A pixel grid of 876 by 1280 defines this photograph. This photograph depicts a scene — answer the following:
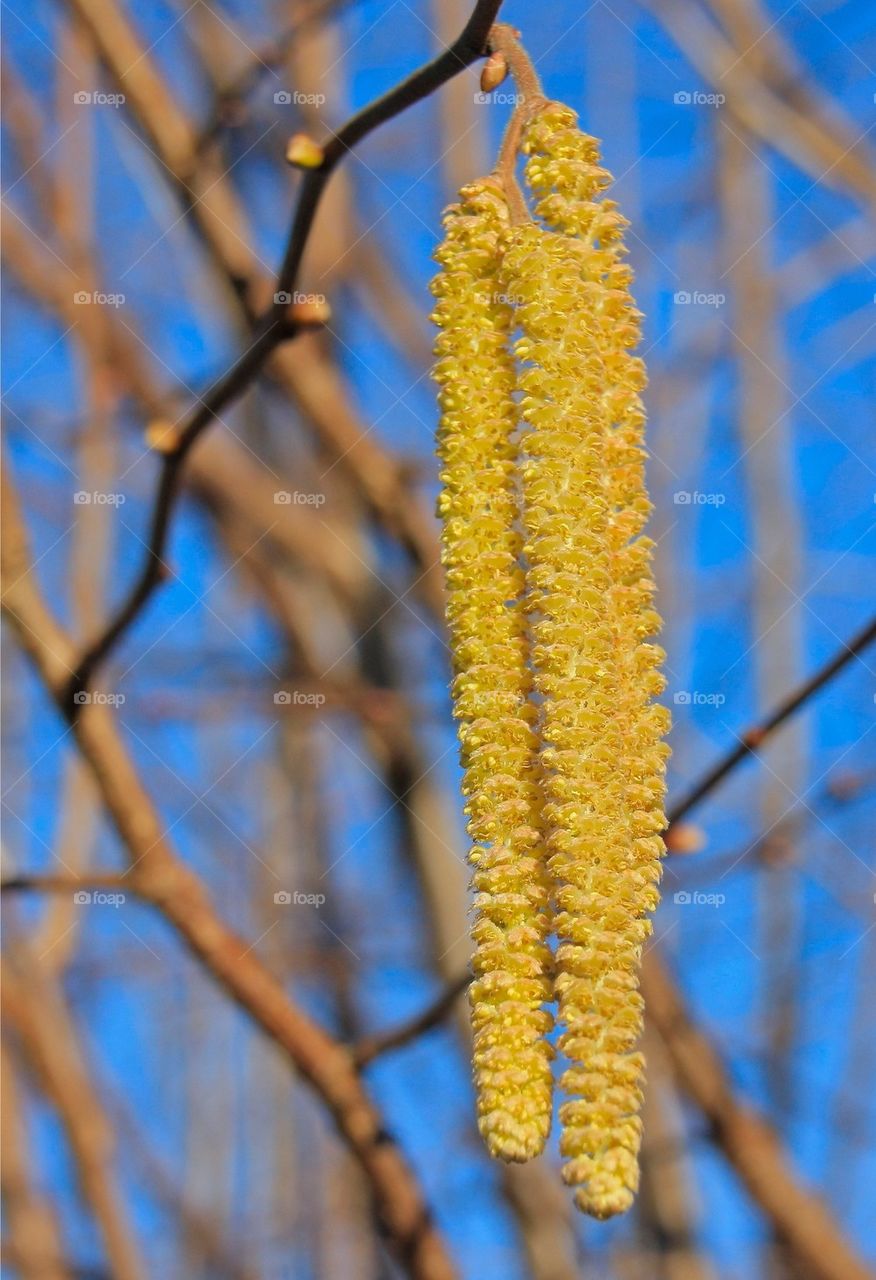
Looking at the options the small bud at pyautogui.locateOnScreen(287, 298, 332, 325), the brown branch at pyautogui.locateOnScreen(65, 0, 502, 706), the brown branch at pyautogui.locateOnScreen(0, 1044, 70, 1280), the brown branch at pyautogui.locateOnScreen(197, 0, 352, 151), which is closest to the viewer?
the brown branch at pyautogui.locateOnScreen(65, 0, 502, 706)

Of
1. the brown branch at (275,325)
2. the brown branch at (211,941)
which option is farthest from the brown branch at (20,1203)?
the brown branch at (275,325)

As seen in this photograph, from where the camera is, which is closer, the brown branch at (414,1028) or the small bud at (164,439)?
the small bud at (164,439)

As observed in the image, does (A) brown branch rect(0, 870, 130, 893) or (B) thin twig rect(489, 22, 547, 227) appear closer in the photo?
(B) thin twig rect(489, 22, 547, 227)

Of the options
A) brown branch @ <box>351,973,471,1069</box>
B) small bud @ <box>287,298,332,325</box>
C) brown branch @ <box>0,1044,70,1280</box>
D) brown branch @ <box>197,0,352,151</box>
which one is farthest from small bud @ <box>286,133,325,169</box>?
brown branch @ <box>0,1044,70,1280</box>

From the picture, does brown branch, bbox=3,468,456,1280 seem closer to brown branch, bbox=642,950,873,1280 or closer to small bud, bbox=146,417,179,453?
small bud, bbox=146,417,179,453

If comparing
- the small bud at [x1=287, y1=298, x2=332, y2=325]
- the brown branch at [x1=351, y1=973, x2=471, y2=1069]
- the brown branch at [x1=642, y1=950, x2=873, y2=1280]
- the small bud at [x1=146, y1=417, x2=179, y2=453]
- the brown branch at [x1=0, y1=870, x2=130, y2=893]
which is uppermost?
the small bud at [x1=287, y1=298, x2=332, y2=325]

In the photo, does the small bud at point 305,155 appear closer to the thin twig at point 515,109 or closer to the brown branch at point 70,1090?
the thin twig at point 515,109

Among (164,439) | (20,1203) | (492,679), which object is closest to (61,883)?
(164,439)

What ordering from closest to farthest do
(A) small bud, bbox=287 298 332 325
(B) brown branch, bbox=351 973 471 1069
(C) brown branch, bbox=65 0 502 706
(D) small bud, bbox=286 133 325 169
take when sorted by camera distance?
1. (C) brown branch, bbox=65 0 502 706
2. (D) small bud, bbox=286 133 325 169
3. (A) small bud, bbox=287 298 332 325
4. (B) brown branch, bbox=351 973 471 1069
